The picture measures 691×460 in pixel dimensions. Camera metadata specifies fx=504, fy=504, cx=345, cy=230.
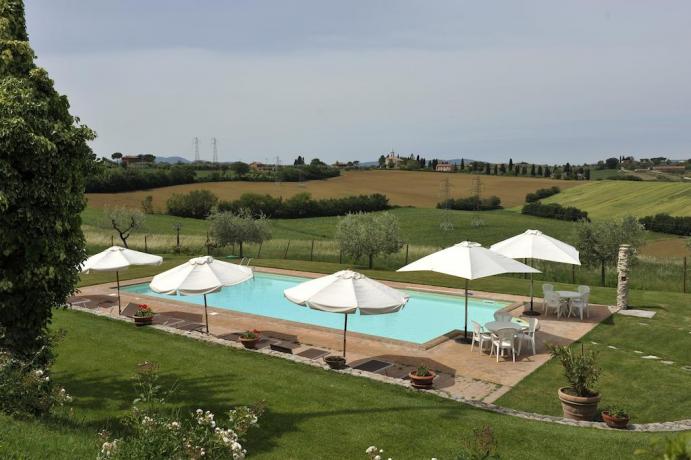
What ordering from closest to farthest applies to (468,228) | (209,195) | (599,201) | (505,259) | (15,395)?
(15,395) < (505,259) < (468,228) < (209,195) < (599,201)

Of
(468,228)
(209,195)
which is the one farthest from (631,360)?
(209,195)

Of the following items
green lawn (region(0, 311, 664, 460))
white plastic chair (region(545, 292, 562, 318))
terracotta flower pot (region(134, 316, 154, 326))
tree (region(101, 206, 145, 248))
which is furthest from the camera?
tree (region(101, 206, 145, 248))

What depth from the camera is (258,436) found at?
25.8 ft

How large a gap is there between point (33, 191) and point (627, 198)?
72.7 m

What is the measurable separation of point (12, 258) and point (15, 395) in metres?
2.32

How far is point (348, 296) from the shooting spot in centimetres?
1127

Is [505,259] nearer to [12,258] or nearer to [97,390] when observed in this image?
[97,390]

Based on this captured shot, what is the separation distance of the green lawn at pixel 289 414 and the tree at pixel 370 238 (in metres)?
17.1

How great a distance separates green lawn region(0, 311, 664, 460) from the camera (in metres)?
7.22

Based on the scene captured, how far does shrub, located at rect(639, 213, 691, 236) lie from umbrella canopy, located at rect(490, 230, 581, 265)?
126 ft

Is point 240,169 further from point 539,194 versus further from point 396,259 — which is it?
point 396,259

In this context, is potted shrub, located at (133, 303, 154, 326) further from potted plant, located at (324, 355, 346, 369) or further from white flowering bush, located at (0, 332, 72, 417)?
white flowering bush, located at (0, 332, 72, 417)

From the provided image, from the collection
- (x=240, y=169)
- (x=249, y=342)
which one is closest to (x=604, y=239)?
(x=249, y=342)

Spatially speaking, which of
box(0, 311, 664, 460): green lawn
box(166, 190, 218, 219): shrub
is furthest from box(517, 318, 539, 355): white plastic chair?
box(166, 190, 218, 219): shrub
